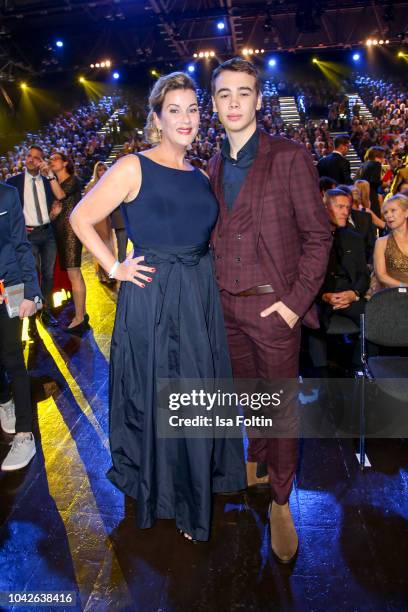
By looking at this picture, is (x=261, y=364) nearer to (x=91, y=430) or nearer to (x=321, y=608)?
(x=321, y=608)

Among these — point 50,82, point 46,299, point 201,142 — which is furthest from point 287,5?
point 46,299

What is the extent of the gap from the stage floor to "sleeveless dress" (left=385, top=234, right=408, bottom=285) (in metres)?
1.23

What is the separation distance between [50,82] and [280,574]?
22129 mm

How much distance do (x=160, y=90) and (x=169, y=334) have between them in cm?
102

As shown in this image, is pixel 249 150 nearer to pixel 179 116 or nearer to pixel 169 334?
pixel 179 116

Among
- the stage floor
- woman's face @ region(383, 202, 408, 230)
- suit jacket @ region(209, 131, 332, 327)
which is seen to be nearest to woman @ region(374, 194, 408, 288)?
woman's face @ region(383, 202, 408, 230)

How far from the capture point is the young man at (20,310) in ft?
9.70

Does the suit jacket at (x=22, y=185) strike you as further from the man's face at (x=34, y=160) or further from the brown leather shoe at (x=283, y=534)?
the brown leather shoe at (x=283, y=534)

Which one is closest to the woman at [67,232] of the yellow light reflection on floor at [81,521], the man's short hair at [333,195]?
the yellow light reflection on floor at [81,521]

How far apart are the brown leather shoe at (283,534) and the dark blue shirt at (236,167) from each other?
1.35m

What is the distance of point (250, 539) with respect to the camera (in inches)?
95.3

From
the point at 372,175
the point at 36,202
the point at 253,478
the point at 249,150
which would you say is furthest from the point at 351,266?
the point at 372,175

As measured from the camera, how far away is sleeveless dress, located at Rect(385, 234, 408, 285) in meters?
3.80

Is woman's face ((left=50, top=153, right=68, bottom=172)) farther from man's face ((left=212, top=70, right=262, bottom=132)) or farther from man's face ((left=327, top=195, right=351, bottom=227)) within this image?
man's face ((left=212, top=70, right=262, bottom=132))
